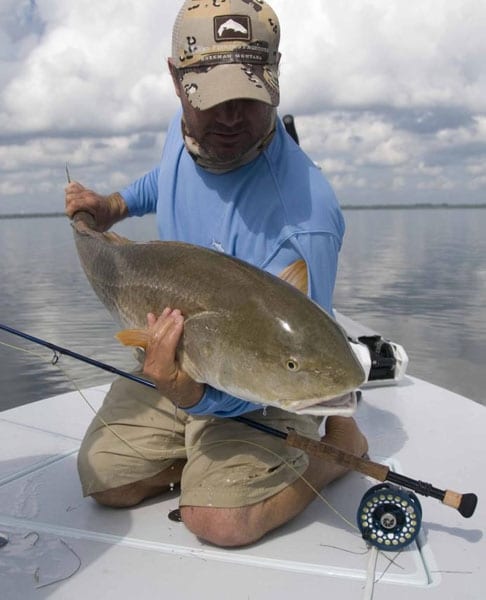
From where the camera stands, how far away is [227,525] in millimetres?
2725

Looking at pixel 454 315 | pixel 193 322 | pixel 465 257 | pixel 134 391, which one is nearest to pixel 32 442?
pixel 134 391

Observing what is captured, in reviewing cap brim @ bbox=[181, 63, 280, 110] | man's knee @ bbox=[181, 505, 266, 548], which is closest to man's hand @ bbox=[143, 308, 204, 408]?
man's knee @ bbox=[181, 505, 266, 548]

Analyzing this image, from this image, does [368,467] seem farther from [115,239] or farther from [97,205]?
[97,205]

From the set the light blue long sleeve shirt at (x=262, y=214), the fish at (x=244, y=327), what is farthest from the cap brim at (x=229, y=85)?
the fish at (x=244, y=327)

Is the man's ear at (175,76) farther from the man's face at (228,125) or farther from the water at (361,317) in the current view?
the water at (361,317)

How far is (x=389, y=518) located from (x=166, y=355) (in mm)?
1228

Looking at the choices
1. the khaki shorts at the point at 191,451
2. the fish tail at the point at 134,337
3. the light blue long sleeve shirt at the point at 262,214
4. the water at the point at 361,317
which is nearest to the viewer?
the fish tail at the point at 134,337

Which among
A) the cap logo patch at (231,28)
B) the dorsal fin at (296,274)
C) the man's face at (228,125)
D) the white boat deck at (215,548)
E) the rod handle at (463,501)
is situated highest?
the cap logo patch at (231,28)

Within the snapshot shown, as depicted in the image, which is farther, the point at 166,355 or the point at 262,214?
the point at 262,214

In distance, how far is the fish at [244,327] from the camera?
209 centimetres

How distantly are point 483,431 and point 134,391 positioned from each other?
7.37ft

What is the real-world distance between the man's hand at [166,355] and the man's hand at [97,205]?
4.14 feet

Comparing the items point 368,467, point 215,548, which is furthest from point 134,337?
point 368,467

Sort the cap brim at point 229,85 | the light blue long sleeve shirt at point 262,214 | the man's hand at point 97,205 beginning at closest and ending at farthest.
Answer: the cap brim at point 229,85, the light blue long sleeve shirt at point 262,214, the man's hand at point 97,205
